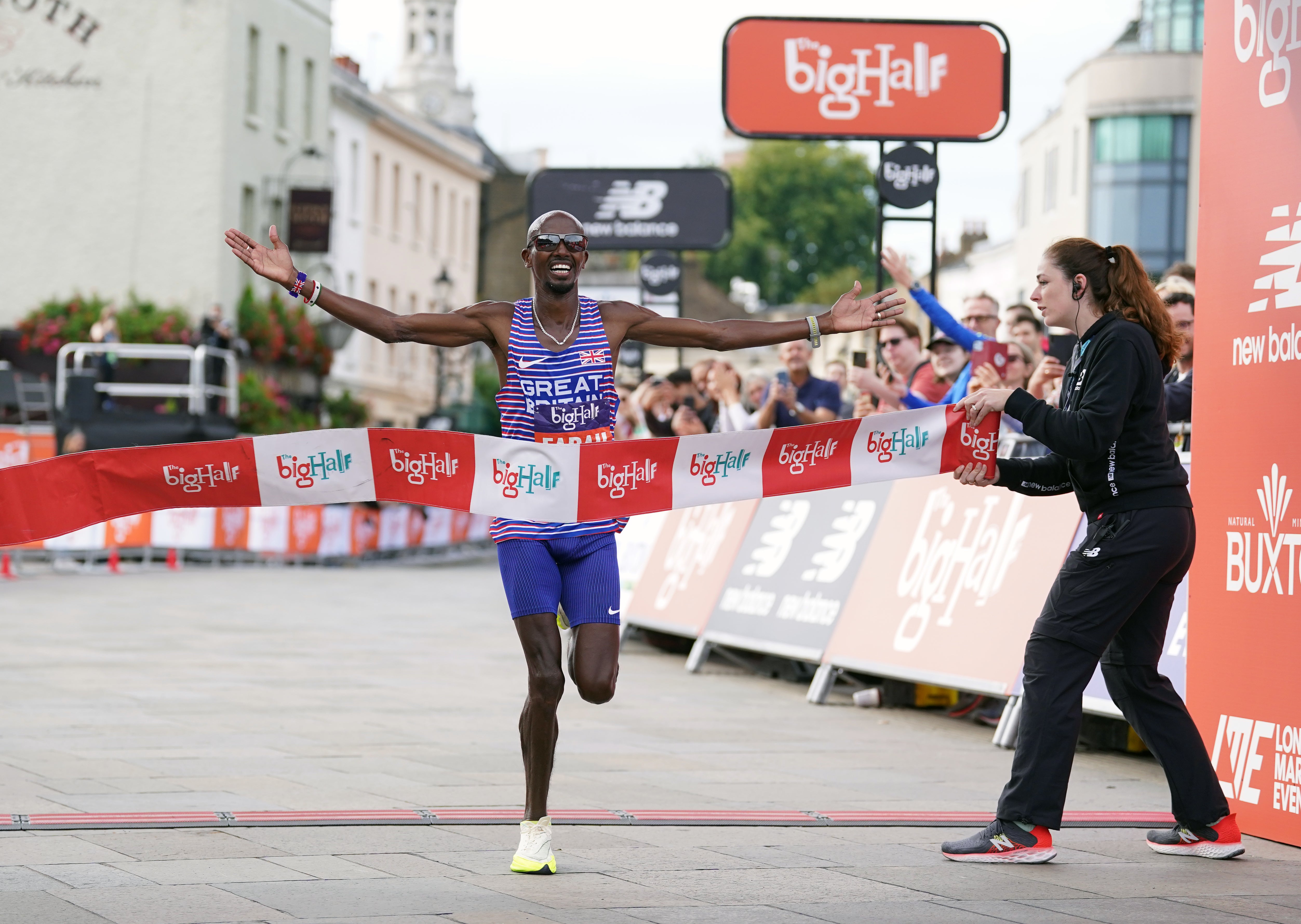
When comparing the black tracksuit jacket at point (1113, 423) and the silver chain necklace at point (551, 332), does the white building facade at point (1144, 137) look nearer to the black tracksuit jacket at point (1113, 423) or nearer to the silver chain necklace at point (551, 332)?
the black tracksuit jacket at point (1113, 423)

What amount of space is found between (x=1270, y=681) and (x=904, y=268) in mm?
3037

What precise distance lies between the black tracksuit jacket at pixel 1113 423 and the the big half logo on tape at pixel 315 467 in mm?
2340

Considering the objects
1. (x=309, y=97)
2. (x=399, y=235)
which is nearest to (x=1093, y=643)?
(x=309, y=97)

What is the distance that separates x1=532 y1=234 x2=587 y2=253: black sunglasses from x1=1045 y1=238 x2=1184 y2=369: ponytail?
5.46ft

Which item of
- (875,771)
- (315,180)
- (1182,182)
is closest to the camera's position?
(875,771)

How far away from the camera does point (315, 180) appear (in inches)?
1812

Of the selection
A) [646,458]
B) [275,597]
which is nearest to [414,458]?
[646,458]

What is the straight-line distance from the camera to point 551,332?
6539mm

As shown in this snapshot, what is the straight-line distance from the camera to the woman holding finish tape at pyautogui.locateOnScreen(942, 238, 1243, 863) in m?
6.53

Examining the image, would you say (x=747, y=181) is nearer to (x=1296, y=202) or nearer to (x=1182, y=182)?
(x=1182, y=182)

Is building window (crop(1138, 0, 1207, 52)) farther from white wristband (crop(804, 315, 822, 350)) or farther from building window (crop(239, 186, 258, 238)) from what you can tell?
white wristband (crop(804, 315, 822, 350))

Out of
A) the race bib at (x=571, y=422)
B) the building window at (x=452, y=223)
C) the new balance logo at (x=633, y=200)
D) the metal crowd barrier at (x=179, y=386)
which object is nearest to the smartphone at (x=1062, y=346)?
the race bib at (x=571, y=422)

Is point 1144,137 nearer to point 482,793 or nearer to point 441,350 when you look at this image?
point 441,350

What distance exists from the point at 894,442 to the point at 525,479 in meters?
1.62
